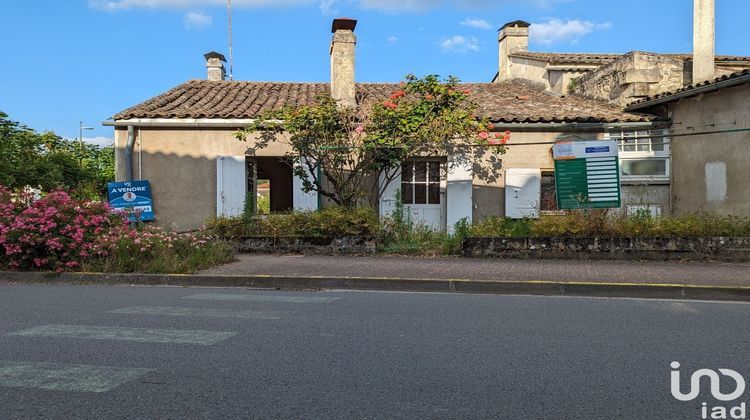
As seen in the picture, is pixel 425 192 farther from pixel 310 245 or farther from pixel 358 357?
pixel 358 357

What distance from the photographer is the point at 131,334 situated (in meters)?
5.34

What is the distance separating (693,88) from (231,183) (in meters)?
10.6

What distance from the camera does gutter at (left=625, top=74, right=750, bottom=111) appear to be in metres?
11.6

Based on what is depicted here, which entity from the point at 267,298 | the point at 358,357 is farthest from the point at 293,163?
the point at 358,357

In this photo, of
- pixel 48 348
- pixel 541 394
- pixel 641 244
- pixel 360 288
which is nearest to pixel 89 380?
pixel 48 348

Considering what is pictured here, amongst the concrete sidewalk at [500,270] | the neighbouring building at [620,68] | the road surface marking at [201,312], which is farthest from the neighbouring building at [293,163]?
the road surface marking at [201,312]

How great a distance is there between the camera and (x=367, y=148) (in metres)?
12.1

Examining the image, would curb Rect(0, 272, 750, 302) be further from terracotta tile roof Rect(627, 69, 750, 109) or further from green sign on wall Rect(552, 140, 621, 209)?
terracotta tile roof Rect(627, 69, 750, 109)

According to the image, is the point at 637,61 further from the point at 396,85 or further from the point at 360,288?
the point at 360,288

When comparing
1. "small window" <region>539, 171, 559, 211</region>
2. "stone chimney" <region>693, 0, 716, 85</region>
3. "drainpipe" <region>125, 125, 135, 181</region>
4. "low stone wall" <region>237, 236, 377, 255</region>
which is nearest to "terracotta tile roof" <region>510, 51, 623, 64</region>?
"stone chimney" <region>693, 0, 716, 85</region>

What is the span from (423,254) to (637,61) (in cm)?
817

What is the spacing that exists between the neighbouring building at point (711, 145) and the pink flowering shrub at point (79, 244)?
31.8 ft

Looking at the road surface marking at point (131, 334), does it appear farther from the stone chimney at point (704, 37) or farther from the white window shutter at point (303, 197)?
the stone chimney at point (704, 37)

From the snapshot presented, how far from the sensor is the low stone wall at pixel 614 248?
1017cm
